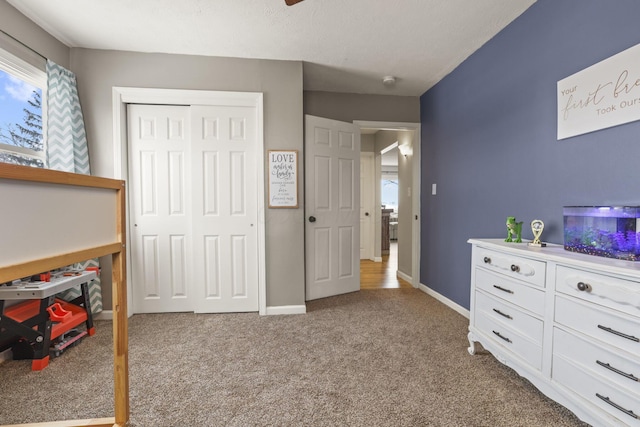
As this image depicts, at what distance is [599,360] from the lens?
1206 mm

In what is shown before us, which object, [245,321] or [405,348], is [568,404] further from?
[245,321]

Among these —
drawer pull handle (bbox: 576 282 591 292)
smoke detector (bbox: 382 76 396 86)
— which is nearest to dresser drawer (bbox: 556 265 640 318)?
drawer pull handle (bbox: 576 282 591 292)

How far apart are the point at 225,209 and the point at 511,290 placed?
7.79 ft

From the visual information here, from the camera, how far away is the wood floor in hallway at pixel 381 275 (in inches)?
148

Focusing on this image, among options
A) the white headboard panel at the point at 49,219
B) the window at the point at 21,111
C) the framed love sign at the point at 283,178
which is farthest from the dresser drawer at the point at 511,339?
the window at the point at 21,111

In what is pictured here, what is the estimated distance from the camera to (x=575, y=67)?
1.68m

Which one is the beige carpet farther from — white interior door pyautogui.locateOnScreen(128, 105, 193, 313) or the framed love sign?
the framed love sign

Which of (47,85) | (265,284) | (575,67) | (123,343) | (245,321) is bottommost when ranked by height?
(245,321)

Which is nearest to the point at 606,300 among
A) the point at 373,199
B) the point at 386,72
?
the point at 386,72

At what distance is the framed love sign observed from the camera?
273 cm

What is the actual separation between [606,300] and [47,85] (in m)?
3.85

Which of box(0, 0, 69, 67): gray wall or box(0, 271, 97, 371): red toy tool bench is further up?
box(0, 0, 69, 67): gray wall

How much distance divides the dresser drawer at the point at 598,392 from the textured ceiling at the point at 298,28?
7.32 feet

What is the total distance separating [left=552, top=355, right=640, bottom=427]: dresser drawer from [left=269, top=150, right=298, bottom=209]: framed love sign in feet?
7.08
